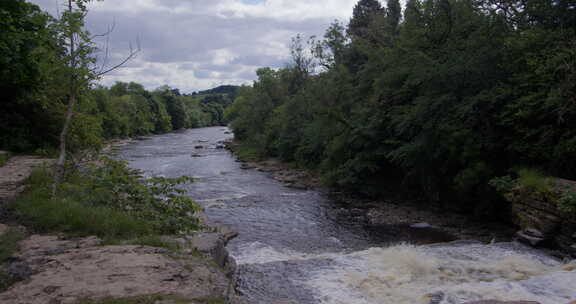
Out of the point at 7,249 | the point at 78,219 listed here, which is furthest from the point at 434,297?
the point at 7,249

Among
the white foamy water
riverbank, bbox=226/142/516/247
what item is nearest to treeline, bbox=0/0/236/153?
the white foamy water

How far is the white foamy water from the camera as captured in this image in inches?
270

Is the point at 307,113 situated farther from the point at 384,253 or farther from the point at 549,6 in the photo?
the point at 384,253

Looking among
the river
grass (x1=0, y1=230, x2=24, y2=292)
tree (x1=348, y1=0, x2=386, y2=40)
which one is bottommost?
the river

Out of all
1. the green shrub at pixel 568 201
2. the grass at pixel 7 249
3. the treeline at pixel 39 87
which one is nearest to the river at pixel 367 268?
the green shrub at pixel 568 201

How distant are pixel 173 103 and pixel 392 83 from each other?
89.5 m

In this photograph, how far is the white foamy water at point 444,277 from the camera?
22.5 feet

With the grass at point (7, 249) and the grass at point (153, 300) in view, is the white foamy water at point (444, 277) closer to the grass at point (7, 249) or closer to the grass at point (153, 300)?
the grass at point (153, 300)

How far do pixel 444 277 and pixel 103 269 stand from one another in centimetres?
671

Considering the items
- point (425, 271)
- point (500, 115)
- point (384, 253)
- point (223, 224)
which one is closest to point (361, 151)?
→ point (500, 115)

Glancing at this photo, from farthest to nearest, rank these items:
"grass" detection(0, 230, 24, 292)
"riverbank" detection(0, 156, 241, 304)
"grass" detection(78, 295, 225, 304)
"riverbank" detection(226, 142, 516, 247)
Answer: "riverbank" detection(226, 142, 516, 247) → "grass" detection(0, 230, 24, 292) → "riverbank" detection(0, 156, 241, 304) → "grass" detection(78, 295, 225, 304)

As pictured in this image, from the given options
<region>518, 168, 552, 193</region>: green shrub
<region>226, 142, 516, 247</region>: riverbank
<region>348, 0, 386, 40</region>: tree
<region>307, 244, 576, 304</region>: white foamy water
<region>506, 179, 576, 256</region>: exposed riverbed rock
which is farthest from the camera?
<region>348, 0, 386, 40</region>: tree

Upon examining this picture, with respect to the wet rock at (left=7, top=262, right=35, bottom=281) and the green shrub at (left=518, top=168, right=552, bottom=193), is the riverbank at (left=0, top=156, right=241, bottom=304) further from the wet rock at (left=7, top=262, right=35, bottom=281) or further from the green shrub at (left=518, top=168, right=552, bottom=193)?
the green shrub at (left=518, top=168, right=552, bottom=193)

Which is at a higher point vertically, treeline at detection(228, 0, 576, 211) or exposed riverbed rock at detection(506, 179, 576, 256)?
treeline at detection(228, 0, 576, 211)
